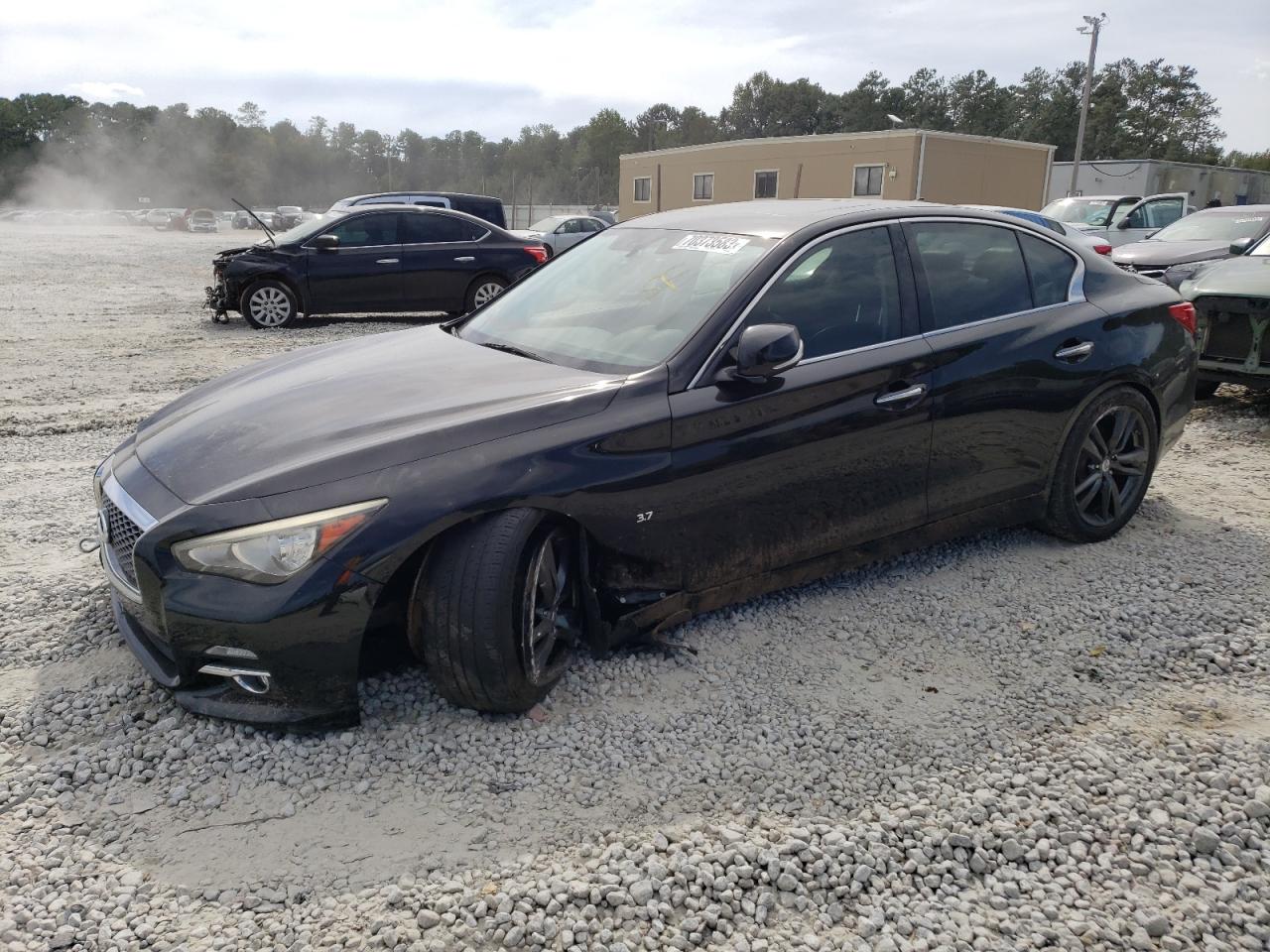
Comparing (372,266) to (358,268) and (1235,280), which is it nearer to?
(358,268)

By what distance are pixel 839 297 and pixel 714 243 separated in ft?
1.80

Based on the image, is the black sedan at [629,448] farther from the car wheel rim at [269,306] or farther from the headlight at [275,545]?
the car wheel rim at [269,306]

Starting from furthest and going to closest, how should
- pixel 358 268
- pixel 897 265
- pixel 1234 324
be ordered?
pixel 358 268 → pixel 1234 324 → pixel 897 265

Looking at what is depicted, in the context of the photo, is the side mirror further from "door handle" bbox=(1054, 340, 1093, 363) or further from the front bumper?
"door handle" bbox=(1054, 340, 1093, 363)

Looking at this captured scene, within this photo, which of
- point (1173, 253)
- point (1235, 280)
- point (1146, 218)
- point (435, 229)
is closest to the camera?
point (1235, 280)

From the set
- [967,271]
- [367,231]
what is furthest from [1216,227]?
[367,231]

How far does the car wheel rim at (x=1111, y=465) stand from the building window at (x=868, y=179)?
3374 centimetres

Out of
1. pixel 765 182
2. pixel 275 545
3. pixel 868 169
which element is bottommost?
pixel 275 545

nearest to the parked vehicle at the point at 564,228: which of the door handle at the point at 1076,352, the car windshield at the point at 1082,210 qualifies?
the car windshield at the point at 1082,210

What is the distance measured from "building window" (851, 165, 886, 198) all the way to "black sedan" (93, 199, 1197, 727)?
34.0 meters

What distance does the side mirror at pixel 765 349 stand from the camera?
3.32 m

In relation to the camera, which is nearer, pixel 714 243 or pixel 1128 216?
pixel 714 243

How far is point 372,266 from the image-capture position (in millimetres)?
12430

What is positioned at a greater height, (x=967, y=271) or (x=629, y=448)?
(x=967, y=271)
